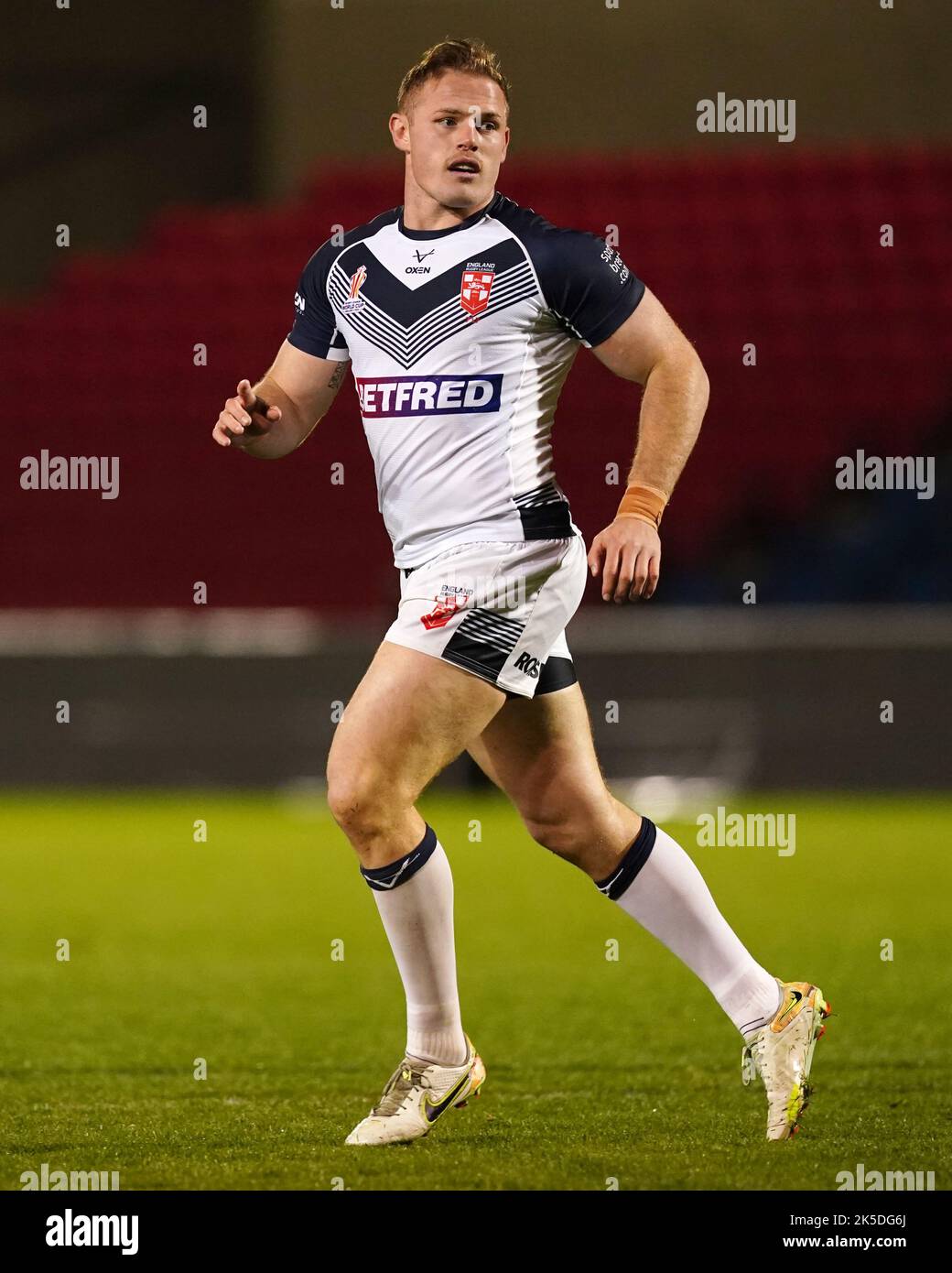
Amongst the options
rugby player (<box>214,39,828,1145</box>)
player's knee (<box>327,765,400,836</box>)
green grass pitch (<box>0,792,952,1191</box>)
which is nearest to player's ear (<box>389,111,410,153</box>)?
rugby player (<box>214,39,828,1145</box>)

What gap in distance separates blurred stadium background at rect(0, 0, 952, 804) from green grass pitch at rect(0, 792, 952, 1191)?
1.07 m

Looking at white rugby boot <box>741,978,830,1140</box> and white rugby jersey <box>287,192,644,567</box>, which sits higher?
white rugby jersey <box>287,192,644,567</box>

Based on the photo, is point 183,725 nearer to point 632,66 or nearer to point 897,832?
point 897,832

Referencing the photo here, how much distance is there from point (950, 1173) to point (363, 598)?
1033 cm

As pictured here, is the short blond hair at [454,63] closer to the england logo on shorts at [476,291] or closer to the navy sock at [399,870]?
the england logo on shorts at [476,291]

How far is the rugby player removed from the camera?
3965 mm

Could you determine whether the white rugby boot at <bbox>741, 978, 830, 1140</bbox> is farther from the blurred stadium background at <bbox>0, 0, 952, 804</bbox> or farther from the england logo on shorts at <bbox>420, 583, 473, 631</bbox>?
the blurred stadium background at <bbox>0, 0, 952, 804</bbox>

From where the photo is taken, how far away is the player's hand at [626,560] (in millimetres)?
3775

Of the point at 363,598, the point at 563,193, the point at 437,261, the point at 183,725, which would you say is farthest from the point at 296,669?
the point at 437,261

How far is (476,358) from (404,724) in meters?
0.83

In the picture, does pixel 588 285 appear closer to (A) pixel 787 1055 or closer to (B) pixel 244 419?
(B) pixel 244 419

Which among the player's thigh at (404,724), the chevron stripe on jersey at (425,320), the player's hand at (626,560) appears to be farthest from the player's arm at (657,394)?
the player's thigh at (404,724)

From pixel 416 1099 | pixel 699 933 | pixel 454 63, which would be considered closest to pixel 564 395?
pixel 454 63

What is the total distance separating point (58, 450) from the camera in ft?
47.6
